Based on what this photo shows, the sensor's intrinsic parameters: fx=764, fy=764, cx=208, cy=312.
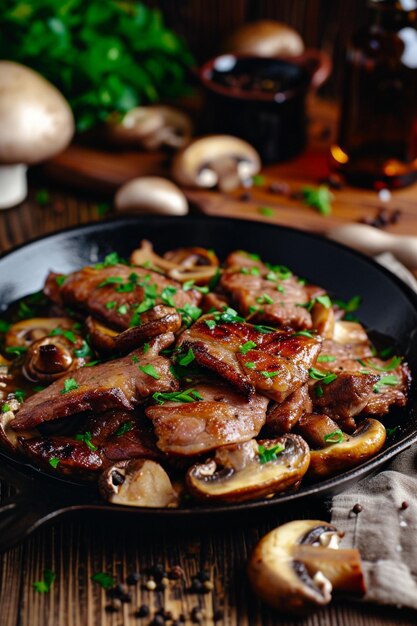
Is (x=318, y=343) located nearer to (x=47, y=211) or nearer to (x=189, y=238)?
(x=189, y=238)

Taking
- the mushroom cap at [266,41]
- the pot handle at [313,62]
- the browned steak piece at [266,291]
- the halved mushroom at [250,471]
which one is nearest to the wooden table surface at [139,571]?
the halved mushroom at [250,471]

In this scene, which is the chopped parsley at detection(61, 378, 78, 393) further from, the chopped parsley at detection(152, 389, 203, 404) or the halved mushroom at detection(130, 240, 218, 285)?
the halved mushroom at detection(130, 240, 218, 285)

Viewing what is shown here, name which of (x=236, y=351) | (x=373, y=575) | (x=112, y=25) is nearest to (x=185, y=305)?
(x=236, y=351)

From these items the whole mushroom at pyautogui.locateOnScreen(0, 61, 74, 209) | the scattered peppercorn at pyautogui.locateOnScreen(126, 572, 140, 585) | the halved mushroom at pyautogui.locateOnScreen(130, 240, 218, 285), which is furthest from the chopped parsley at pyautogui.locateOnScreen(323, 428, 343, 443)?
the whole mushroom at pyautogui.locateOnScreen(0, 61, 74, 209)

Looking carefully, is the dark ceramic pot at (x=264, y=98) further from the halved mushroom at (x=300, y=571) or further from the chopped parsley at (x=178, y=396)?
the halved mushroom at (x=300, y=571)

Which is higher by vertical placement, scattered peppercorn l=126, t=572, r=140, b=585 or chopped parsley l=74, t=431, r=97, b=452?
chopped parsley l=74, t=431, r=97, b=452
